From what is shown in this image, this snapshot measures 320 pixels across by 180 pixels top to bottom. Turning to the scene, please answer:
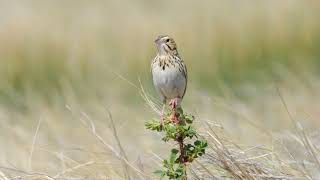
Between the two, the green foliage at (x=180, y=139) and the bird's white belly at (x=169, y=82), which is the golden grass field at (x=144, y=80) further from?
the green foliage at (x=180, y=139)

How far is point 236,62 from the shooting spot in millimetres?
9414

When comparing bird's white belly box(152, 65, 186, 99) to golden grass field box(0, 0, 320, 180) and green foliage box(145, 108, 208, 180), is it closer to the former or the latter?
golden grass field box(0, 0, 320, 180)

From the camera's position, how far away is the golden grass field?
389cm

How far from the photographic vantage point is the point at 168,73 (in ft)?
13.3

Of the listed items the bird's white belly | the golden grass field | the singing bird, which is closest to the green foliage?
the golden grass field

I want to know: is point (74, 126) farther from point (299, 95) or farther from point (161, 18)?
point (161, 18)

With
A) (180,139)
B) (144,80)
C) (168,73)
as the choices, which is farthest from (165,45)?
(144,80)

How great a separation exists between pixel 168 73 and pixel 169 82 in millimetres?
100

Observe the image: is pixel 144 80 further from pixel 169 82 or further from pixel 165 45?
pixel 169 82

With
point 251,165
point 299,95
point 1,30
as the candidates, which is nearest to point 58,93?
point 299,95

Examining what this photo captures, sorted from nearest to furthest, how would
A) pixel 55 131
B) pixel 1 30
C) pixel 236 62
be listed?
1. pixel 55 131
2. pixel 236 62
3. pixel 1 30

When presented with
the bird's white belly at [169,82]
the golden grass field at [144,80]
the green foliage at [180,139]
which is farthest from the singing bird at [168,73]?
the green foliage at [180,139]

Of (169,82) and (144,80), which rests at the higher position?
(144,80)

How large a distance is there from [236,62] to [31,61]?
7.67 feet
